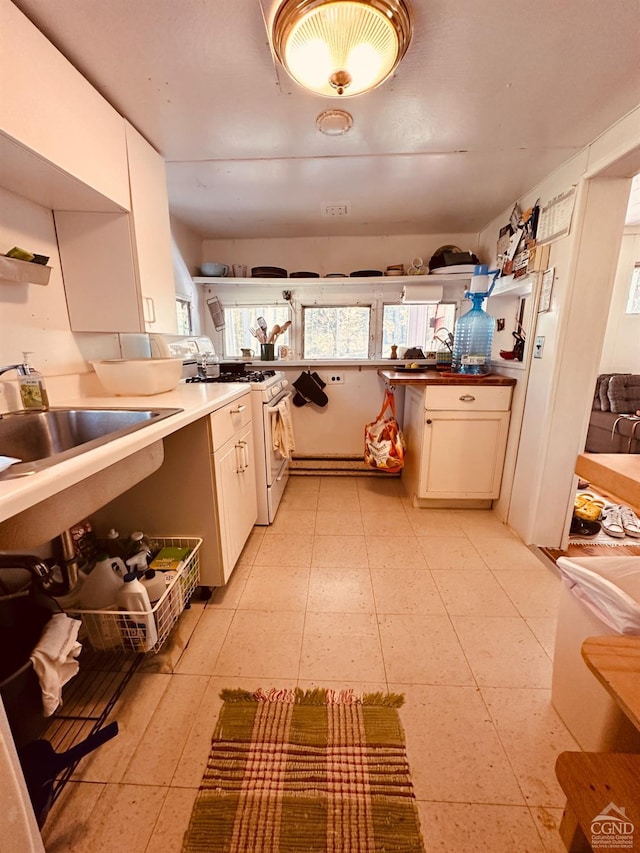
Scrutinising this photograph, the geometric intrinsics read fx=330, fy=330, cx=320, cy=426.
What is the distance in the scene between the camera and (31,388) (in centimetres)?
120

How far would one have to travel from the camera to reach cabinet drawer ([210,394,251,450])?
1395mm

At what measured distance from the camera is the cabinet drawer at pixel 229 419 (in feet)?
4.58

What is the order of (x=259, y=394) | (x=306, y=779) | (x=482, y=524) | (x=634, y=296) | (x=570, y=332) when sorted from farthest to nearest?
(x=634, y=296) < (x=482, y=524) < (x=259, y=394) < (x=570, y=332) < (x=306, y=779)

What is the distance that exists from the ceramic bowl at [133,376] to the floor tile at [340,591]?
4.02 feet

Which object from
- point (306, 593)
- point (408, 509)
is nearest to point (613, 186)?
point (408, 509)

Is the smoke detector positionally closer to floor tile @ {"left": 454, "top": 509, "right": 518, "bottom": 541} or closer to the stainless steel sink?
the stainless steel sink

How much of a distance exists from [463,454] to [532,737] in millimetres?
1520

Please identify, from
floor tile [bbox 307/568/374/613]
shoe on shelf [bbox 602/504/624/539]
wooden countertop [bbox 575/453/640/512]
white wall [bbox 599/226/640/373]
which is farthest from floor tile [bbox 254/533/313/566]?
white wall [bbox 599/226/640/373]

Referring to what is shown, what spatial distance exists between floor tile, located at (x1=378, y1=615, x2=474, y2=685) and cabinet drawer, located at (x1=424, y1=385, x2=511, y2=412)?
4.21 ft

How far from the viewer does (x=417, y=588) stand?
1.63 meters

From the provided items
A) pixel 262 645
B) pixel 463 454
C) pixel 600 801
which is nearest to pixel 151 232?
pixel 262 645

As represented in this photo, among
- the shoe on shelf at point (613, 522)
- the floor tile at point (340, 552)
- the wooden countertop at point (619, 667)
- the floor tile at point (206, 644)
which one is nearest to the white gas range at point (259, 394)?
the floor tile at point (340, 552)

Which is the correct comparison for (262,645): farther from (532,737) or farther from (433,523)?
(433,523)

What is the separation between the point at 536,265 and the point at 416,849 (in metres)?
2.41
